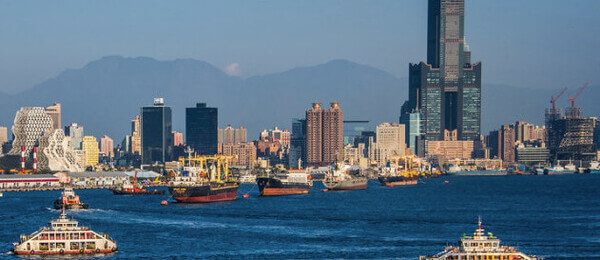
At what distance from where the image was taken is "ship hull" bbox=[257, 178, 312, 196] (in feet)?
593

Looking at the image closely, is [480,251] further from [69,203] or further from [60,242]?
[69,203]

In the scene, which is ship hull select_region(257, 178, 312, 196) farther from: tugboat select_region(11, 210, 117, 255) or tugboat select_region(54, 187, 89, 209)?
tugboat select_region(11, 210, 117, 255)

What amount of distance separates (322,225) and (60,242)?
120 feet

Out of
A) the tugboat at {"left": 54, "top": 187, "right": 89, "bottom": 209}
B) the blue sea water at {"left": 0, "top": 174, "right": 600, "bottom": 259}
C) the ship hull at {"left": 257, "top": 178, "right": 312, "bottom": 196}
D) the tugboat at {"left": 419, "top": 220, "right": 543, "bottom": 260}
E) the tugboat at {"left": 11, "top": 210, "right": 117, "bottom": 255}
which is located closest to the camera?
the tugboat at {"left": 419, "top": 220, "right": 543, "bottom": 260}

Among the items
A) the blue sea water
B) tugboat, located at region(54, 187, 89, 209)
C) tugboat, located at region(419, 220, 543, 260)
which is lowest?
the blue sea water

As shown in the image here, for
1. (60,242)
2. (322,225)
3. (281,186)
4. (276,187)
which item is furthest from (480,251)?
(281,186)

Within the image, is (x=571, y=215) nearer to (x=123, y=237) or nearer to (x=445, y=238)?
(x=445, y=238)

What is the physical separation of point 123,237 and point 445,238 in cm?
2867

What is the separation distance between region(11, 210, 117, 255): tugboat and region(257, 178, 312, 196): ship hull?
10214 centimetres

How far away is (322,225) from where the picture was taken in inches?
4262

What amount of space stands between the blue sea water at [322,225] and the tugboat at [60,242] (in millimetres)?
1409

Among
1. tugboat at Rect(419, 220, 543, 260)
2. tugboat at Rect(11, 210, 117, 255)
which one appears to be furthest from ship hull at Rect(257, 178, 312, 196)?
tugboat at Rect(419, 220, 543, 260)

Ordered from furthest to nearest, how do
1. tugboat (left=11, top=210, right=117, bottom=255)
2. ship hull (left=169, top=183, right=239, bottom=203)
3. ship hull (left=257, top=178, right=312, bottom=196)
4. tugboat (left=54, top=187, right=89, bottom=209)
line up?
ship hull (left=257, top=178, right=312, bottom=196) < ship hull (left=169, top=183, right=239, bottom=203) < tugboat (left=54, top=187, right=89, bottom=209) < tugboat (left=11, top=210, right=117, bottom=255)

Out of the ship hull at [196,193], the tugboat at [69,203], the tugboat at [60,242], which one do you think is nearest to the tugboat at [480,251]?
the tugboat at [60,242]
